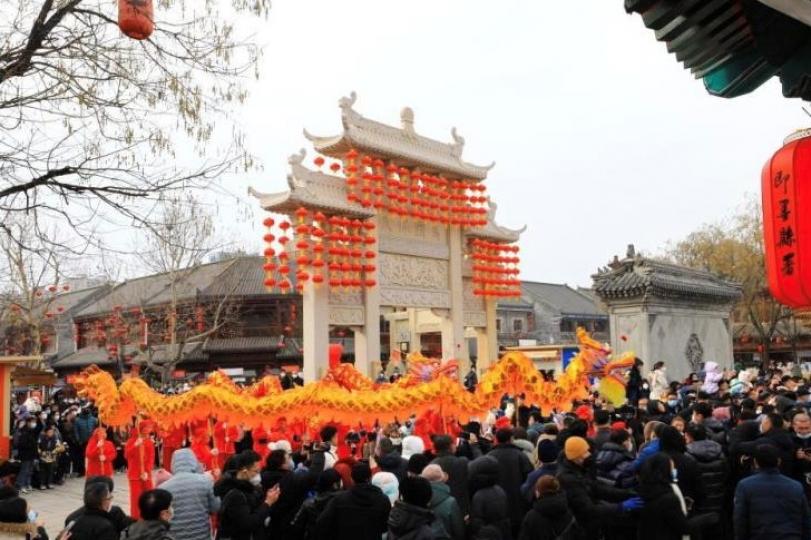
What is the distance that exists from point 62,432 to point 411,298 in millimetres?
7959

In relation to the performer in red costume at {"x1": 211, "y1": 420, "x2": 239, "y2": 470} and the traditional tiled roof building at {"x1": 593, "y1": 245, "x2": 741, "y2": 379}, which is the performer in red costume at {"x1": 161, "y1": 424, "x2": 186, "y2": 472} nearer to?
the performer in red costume at {"x1": 211, "y1": 420, "x2": 239, "y2": 470}

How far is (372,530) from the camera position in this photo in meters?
4.84

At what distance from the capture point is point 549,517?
4.61 meters

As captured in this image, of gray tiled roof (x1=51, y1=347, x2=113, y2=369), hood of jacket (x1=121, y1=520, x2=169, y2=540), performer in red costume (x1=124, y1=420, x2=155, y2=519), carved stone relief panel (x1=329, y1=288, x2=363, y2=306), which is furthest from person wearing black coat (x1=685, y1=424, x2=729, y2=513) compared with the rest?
gray tiled roof (x1=51, y1=347, x2=113, y2=369)

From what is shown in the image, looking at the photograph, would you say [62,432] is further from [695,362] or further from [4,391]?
[695,362]

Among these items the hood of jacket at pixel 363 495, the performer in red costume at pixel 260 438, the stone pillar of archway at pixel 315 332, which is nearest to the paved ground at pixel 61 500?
the performer in red costume at pixel 260 438

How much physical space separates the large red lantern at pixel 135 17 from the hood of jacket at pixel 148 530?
312 cm

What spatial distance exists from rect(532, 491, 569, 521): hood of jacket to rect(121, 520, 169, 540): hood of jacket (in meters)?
2.23

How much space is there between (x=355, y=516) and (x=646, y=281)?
15.7 m

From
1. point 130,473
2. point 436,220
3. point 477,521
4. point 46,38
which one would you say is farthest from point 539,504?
point 436,220

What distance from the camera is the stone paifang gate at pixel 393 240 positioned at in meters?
15.4

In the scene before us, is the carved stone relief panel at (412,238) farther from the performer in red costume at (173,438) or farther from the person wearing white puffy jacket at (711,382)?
the performer in red costume at (173,438)

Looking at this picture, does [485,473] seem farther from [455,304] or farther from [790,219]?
[455,304]

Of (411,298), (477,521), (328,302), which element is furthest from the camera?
(411,298)
